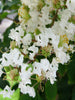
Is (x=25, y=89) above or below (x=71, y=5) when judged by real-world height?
below

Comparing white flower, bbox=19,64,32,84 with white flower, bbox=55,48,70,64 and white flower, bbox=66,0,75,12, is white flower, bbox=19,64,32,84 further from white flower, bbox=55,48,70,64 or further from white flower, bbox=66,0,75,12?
white flower, bbox=66,0,75,12

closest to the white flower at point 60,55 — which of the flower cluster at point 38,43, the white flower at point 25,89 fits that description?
the flower cluster at point 38,43

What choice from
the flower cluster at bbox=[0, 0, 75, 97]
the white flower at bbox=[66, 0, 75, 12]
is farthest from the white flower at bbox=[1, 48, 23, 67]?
the white flower at bbox=[66, 0, 75, 12]

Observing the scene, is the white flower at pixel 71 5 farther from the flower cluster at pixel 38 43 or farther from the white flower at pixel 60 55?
the white flower at pixel 60 55

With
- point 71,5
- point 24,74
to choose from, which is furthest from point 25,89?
point 71,5

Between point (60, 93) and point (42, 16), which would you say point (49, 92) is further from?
point (60, 93)

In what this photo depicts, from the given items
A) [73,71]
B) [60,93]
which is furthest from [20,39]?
[60,93]

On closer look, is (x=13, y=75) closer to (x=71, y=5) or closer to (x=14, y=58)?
(x=14, y=58)

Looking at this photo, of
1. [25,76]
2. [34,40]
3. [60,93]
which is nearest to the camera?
[25,76]
